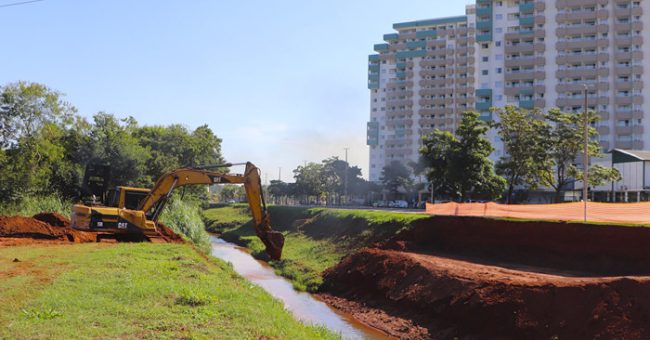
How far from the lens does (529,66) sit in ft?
335

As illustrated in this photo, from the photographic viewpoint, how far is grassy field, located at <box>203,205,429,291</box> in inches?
1154

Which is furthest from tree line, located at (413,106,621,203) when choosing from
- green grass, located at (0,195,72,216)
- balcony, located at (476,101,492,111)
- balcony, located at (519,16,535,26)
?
balcony, located at (519,16,535,26)

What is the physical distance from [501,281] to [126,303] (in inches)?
462

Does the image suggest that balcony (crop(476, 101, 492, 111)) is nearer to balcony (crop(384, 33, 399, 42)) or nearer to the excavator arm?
balcony (crop(384, 33, 399, 42))

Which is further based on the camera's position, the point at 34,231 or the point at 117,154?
the point at 117,154

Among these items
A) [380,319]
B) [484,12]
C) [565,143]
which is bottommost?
[380,319]

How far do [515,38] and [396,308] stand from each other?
97.3 meters

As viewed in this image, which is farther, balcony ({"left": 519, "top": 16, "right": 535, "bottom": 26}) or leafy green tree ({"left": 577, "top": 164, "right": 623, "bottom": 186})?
balcony ({"left": 519, "top": 16, "right": 535, "bottom": 26})

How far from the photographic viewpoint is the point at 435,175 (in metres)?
50.1

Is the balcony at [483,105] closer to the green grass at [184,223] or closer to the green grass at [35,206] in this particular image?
the green grass at [184,223]

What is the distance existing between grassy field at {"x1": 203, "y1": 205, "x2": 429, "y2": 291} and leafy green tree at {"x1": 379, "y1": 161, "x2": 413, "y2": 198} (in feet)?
186

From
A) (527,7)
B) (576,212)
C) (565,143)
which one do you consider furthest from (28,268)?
(527,7)

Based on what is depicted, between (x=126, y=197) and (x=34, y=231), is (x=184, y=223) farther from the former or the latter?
(x=126, y=197)

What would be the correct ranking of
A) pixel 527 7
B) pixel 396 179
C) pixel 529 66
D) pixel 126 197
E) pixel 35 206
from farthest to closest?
pixel 396 179 < pixel 527 7 < pixel 529 66 < pixel 35 206 < pixel 126 197
